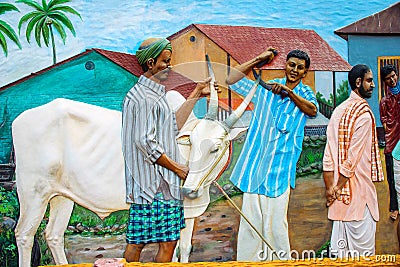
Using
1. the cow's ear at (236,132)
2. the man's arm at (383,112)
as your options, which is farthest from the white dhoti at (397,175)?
the cow's ear at (236,132)

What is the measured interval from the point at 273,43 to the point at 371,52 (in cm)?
96

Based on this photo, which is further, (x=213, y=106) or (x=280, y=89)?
(x=280, y=89)

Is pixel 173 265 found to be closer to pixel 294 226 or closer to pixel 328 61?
pixel 294 226

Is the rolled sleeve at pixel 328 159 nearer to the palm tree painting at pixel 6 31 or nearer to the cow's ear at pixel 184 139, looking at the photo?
the cow's ear at pixel 184 139

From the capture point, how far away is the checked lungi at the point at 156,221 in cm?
475

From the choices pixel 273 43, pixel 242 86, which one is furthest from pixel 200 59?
pixel 273 43

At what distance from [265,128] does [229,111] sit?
1.34ft

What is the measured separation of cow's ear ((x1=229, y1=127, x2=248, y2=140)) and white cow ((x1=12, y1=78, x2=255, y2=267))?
2 cm

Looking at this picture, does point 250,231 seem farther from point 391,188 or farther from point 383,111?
point 383,111

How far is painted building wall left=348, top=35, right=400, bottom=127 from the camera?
17.6 feet

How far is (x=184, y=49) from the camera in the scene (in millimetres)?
5059

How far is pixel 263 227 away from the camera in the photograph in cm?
505

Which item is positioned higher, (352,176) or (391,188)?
(352,176)

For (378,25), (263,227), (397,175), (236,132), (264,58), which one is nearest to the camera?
(236,132)
